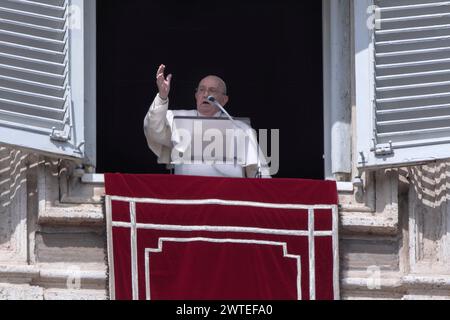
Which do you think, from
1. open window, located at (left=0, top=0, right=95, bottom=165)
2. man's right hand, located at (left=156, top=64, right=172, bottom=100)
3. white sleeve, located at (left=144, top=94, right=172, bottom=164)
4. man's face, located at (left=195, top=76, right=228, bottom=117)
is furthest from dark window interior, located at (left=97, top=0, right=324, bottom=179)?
open window, located at (left=0, top=0, right=95, bottom=165)

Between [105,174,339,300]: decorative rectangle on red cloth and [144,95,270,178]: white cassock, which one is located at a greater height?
[144,95,270,178]: white cassock

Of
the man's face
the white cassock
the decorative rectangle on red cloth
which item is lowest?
the decorative rectangle on red cloth

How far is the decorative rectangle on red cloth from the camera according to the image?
1554cm

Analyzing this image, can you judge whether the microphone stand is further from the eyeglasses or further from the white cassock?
the eyeglasses

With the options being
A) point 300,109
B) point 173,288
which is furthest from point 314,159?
point 173,288

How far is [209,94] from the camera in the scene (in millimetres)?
16453

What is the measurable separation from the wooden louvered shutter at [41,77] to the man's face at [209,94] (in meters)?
0.80

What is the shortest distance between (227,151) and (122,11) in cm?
164

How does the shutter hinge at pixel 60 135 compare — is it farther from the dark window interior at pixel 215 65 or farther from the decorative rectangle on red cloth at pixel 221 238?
the dark window interior at pixel 215 65

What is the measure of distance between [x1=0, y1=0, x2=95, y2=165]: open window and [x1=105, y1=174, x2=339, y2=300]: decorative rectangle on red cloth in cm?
33

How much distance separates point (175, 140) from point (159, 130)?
88 mm

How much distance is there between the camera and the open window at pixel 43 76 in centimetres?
1566

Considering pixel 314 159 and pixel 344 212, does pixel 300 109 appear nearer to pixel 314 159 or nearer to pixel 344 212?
pixel 314 159

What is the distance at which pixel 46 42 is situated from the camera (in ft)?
51.9
